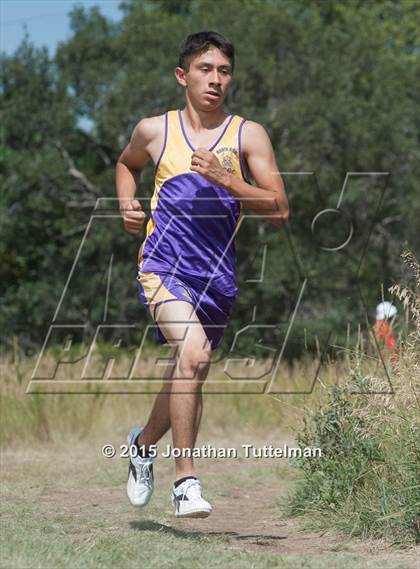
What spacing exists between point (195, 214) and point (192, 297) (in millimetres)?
429

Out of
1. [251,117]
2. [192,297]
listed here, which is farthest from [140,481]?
[251,117]

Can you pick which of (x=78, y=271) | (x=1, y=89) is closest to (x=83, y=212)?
(x=78, y=271)

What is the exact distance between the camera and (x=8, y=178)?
86.4ft

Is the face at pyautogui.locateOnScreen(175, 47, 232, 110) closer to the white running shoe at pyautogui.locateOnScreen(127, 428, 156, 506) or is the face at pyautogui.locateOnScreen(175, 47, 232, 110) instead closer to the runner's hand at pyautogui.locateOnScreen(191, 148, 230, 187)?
the runner's hand at pyautogui.locateOnScreen(191, 148, 230, 187)

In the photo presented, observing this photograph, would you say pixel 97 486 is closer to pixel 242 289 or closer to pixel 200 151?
pixel 200 151

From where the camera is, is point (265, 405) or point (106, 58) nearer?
point (265, 405)

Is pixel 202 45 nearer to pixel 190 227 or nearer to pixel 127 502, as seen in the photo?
pixel 190 227

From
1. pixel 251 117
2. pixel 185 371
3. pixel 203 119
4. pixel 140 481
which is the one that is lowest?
pixel 140 481

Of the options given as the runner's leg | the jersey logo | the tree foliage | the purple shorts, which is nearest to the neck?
the jersey logo

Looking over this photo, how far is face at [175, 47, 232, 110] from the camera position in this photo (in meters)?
5.62

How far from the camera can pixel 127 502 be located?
7641 mm

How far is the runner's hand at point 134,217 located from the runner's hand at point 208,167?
16.8 inches

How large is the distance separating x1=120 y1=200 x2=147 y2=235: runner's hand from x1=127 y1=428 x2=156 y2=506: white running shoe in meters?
1.31

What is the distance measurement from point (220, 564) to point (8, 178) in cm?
2257
